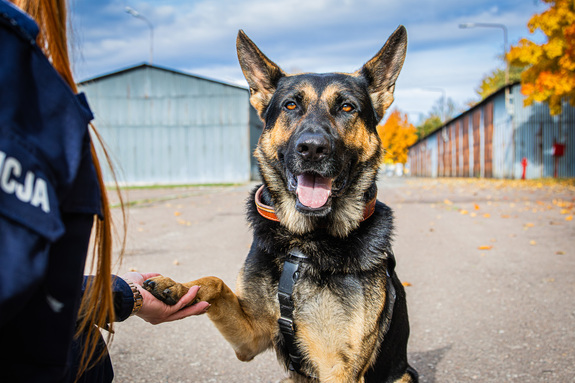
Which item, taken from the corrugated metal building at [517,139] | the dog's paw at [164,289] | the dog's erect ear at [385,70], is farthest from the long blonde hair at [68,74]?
the corrugated metal building at [517,139]

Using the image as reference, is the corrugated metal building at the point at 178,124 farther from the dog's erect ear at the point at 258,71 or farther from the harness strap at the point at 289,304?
the harness strap at the point at 289,304

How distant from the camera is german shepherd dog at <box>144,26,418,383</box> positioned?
248 cm

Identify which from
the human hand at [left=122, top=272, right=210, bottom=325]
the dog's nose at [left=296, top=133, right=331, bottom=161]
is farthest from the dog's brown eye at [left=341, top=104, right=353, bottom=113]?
the human hand at [left=122, top=272, right=210, bottom=325]

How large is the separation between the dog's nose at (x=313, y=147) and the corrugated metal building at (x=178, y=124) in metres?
28.2

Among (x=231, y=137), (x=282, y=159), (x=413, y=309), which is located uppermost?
(x=231, y=137)

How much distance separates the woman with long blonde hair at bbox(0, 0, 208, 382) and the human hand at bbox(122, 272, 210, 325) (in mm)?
852

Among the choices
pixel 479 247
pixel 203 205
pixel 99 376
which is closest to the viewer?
pixel 99 376

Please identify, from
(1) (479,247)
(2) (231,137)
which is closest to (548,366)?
(1) (479,247)

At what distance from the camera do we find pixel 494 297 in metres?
5.00

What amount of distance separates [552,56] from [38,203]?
22.5 metres

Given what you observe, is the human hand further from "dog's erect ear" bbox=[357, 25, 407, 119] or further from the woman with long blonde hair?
"dog's erect ear" bbox=[357, 25, 407, 119]

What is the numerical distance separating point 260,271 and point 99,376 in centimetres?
118

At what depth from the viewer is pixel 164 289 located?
210 centimetres

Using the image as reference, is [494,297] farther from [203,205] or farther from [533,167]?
[533,167]
